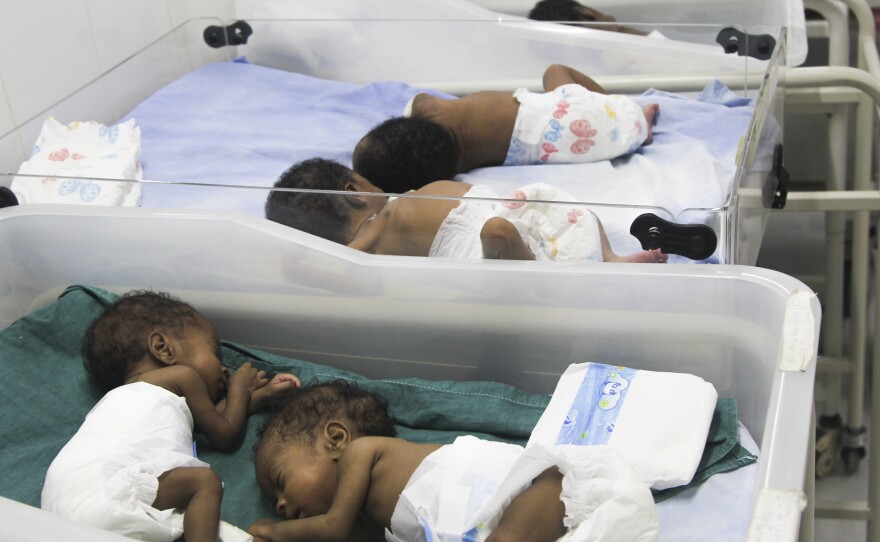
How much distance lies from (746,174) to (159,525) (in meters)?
0.79

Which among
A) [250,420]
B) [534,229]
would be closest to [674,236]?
[534,229]

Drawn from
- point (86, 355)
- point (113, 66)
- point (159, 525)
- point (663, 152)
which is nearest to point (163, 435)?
point (159, 525)

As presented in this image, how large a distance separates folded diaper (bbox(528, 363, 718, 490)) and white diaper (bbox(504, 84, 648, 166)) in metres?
0.63

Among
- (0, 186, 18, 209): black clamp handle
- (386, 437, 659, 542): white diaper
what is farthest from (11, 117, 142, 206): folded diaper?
(386, 437, 659, 542): white diaper

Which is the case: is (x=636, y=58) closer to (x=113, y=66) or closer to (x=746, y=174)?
(x=746, y=174)

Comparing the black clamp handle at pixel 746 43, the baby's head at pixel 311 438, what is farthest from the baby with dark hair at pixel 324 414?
the black clamp handle at pixel 746 43

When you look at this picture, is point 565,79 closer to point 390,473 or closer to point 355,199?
point 355,199

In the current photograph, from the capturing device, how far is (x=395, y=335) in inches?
52.6

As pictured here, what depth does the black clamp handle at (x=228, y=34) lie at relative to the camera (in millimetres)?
2182

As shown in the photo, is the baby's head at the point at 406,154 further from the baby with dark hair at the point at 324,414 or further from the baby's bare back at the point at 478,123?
the baby with dark hair at the point at 324,414

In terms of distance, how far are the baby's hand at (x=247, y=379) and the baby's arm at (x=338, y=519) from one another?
0.82 ft

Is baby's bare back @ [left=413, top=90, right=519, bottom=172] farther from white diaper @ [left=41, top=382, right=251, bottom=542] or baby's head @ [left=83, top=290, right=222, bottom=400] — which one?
white diaper @ [left=41, top=382, right=251, bottom=542]

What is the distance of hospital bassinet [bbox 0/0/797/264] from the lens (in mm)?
1383

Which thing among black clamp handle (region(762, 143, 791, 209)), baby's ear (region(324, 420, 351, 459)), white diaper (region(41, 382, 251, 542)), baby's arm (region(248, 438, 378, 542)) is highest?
black clamp handle (region(762, 143, 791, 209))
